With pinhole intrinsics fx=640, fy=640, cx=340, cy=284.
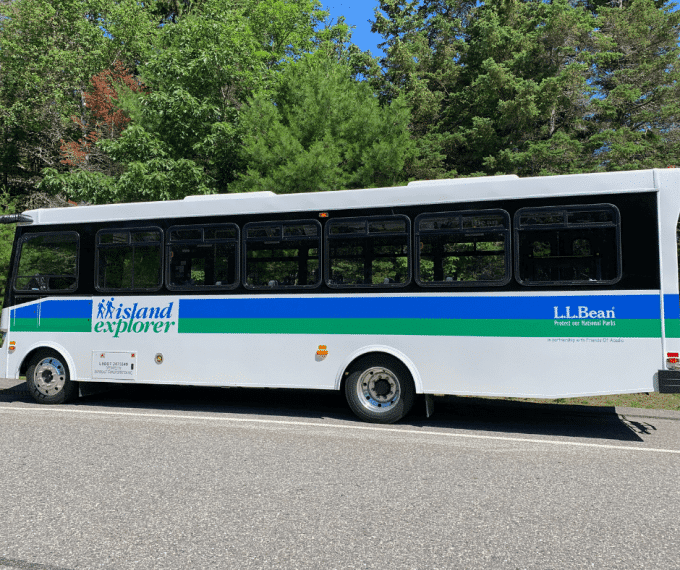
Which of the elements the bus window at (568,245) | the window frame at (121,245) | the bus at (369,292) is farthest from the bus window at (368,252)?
the window frame at (121,245)

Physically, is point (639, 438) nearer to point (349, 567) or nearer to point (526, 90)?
point (349, 567)

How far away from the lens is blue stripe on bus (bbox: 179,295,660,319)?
7.50 metres

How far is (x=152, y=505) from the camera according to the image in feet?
16.2

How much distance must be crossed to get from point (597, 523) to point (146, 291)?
7.11 metres

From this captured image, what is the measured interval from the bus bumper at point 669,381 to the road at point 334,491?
2.13 ft

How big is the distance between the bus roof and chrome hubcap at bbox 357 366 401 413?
224 cm

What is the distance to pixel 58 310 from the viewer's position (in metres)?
10.1

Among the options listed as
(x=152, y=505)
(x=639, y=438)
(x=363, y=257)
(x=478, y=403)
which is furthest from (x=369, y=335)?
(x=152, y=505)

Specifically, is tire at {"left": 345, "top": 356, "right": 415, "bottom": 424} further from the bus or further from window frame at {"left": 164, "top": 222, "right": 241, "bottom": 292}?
window frame at {"left": 164, "top": 222, "right": 241, "bottom": 292}

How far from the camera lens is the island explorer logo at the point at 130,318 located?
952 cm

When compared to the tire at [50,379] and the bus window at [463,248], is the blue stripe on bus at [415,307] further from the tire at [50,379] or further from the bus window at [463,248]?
the tire at [50,379]

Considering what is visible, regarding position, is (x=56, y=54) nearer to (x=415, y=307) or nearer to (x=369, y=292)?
(x=369, y=292)

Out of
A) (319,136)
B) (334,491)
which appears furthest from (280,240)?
(319,136)

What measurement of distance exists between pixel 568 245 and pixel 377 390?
10.1ft
